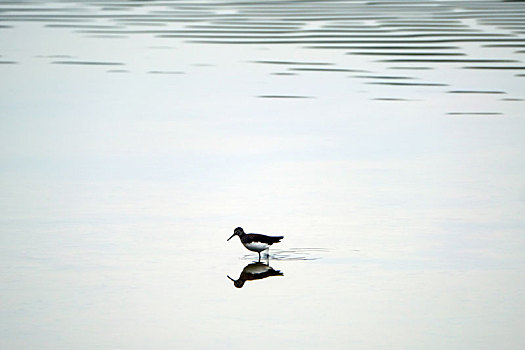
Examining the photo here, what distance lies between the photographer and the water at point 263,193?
698cm

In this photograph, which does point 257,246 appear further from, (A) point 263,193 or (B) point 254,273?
(A) point 263,193

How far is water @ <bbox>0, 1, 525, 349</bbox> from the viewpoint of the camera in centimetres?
698

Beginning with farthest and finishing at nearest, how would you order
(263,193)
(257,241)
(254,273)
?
(263,193), (257,241), (254,273)

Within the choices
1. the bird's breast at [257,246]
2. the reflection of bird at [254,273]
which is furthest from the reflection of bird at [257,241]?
the reflection of bird at [254,273]

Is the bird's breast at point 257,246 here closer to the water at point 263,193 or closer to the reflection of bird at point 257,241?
the reflection of bird at point 257,241

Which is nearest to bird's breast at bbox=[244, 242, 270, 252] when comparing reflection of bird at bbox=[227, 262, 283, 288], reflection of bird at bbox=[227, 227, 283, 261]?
reflection of bird at bbox=[227, 227, 283, 261]

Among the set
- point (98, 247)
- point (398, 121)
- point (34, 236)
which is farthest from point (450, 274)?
point (398, 121)

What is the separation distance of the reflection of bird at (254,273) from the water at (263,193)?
0.04m

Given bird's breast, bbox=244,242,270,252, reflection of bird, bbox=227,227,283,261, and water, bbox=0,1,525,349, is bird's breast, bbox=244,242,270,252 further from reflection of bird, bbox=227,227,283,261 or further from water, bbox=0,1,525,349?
water, bbox=0,1,525,349

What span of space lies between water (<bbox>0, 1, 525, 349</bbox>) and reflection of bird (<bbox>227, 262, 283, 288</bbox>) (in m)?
0.04

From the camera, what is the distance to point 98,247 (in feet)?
28.3

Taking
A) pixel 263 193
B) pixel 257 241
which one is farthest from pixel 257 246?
pixel 263 193

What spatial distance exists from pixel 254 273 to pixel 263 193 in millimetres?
2471

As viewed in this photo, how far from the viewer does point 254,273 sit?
7996 millimetres
